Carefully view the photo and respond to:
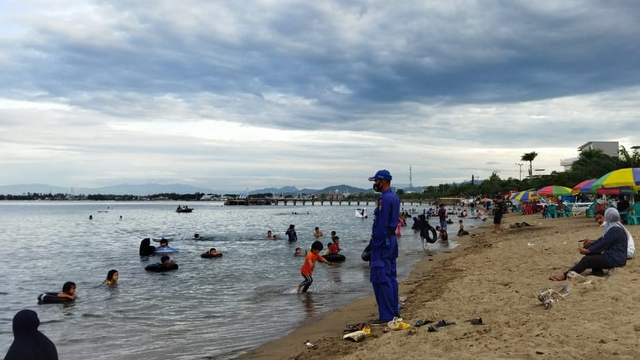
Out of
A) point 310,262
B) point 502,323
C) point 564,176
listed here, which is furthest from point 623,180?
point 564,176

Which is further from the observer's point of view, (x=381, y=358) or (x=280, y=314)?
(x=280, y=314)

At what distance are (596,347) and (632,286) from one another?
9.85ft

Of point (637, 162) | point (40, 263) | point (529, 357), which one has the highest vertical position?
point (637, 162)

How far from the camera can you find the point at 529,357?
5016 millimetres

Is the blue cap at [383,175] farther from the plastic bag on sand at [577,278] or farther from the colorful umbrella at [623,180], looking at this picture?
the colorful umbrella at [623,180]

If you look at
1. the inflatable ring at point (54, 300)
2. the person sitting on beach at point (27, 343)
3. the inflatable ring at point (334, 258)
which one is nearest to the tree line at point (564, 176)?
the inflatable ring at point (334, 258)

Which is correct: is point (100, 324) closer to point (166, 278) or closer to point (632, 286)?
point (166, 278)

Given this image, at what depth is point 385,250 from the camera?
290 inches

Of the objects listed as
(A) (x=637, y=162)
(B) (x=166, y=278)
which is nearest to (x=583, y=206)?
(A) (x=637, y=162)

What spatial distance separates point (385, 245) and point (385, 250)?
4.8 inches

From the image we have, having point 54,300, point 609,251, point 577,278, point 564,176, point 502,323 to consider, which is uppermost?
point 564,176

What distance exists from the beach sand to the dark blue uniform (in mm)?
519

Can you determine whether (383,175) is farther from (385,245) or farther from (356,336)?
(356,336)

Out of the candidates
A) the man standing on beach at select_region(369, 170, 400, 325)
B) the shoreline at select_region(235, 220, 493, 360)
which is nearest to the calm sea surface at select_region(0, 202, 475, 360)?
the shoreline at select_region(235, 220, 493, 360)
